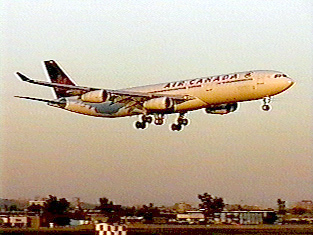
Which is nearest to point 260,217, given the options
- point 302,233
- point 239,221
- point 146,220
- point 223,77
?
point 239,221

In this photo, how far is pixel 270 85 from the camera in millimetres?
53125

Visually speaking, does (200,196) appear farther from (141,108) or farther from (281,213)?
(141,108)

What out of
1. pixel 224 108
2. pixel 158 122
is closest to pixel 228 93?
pixel 224 108

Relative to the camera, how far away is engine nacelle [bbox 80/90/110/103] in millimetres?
58719

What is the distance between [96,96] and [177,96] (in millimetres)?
5892

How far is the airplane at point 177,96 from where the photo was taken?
53.6 m

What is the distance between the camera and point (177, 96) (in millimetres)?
57656

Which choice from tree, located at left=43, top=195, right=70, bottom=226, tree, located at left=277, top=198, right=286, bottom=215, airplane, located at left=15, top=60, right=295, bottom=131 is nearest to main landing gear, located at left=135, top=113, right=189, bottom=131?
airplane, located at left=15, top=60, right=295, bottom=131

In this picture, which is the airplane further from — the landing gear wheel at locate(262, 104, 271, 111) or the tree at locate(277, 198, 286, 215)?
the tree at locate(277, 198, 286, 215)

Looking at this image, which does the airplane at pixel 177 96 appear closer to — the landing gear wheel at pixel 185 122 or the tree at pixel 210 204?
the landing gear wheel at pixel 185 122

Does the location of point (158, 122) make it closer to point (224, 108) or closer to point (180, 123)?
point (180, 123)

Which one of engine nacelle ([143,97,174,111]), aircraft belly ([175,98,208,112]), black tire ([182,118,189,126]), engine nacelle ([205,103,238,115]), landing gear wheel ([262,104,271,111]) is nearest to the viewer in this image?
landing gear wheel ([262,104,271,111])

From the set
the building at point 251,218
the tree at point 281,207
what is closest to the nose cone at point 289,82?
the building at point 251,218

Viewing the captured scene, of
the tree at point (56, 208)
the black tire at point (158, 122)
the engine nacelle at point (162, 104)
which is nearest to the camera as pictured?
the engine nacelle at point (162, 104)
